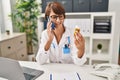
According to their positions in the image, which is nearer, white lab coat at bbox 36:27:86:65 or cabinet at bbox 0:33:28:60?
white lab coat at bbox 36:27:86:65

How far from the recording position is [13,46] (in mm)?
2178

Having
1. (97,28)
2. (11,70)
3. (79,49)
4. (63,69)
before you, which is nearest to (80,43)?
(79,49)

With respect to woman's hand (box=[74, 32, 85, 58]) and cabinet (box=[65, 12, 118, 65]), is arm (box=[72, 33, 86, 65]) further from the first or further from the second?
cabinet (box=[65, 12, 118, 65])

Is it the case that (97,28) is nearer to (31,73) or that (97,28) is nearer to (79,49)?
(79,49)

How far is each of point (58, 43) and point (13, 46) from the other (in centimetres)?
111

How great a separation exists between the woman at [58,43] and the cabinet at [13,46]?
88 centimetres

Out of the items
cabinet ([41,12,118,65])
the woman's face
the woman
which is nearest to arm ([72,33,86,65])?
the woman

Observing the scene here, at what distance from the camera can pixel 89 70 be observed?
103 centimetres

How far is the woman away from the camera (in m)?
1.21

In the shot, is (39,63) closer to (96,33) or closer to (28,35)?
(96,33)

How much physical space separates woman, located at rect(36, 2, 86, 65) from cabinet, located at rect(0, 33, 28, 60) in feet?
2.89

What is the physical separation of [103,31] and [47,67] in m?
1.24

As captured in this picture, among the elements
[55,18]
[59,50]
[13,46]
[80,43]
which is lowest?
[13,46]

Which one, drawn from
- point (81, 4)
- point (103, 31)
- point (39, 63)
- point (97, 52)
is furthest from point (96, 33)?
point (39, 63)
